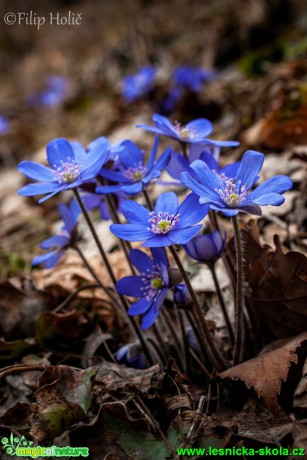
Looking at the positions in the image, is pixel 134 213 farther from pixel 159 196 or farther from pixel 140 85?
pixel 140 85

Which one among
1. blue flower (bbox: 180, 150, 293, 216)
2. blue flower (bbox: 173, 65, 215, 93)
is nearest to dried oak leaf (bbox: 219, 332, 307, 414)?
blue flower (bbox: 180, 150, 293, 216)

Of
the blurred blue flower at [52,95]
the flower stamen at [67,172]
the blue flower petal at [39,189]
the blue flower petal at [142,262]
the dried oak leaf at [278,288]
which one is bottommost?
the dried oak leaf at [278,288]

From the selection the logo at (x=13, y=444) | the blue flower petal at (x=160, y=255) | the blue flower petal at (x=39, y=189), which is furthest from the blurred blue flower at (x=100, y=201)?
the logo at (x=13, y=444)

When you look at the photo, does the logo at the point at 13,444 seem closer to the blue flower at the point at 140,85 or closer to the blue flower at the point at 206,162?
the blue flower at the point at 206,162

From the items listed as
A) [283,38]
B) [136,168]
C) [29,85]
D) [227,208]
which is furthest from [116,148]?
[29,85]

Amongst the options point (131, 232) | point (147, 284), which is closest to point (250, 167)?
point (131, 232)

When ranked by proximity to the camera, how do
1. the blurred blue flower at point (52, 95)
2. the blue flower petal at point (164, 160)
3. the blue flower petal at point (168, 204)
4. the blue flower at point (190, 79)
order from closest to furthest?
the blue flower petal at point (168, 204), the blue flower petal at point (164, 160), the blue flower at point (190, 79), the blurred blue flower at point (52, 95)
